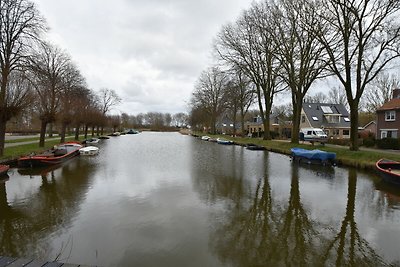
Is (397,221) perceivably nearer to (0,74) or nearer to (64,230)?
(64,230)

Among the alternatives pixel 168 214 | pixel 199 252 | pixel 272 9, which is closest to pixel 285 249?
pixel 199 252

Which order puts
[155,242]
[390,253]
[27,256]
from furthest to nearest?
1. [155,242]
2. [390,253]
3. [27,256]

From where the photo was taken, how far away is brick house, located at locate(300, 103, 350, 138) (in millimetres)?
46250

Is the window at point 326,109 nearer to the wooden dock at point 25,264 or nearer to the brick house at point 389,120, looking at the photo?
the brick house at point 389,120

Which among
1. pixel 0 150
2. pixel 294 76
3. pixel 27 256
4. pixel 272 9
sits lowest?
pixel 27 256

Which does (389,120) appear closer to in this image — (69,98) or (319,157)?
(319,157)

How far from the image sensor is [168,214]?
8.37m

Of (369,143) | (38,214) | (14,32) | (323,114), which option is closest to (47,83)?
(14,32)

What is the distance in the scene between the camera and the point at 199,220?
789 cm

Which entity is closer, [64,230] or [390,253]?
[390,253]

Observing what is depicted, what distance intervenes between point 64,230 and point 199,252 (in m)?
3.62

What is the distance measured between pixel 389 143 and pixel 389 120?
16.9ft

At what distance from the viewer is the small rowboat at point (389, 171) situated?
41.5ft

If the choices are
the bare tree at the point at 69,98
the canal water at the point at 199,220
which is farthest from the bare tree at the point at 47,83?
the canal water at the point at 199,220
